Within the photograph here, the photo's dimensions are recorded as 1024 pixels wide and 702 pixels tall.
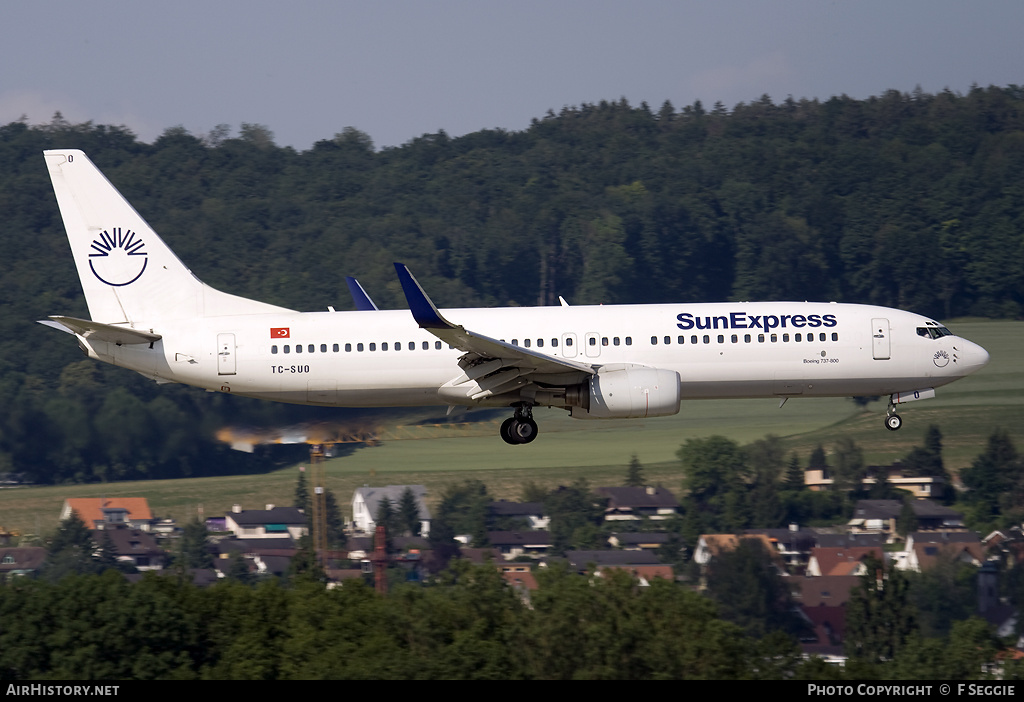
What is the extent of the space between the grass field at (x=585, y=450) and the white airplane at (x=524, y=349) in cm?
Answer: 4536

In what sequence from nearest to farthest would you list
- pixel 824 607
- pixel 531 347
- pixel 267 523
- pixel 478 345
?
pixel 478 345 < pixel 531 347 < pixel 824 607 < pixel 267 523

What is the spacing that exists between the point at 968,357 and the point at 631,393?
10.3m

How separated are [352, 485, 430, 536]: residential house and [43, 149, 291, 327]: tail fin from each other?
189ft

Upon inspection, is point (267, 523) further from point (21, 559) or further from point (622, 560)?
point (622, 560)

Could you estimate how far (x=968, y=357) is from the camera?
1420 inches

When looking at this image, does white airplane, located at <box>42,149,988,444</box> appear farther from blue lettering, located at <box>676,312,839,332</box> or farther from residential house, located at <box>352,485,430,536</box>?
residential house, located at <box>352,485,430,536</box>

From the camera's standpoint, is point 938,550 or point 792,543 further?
point 792,543

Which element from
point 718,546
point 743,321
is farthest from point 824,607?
point 743,321

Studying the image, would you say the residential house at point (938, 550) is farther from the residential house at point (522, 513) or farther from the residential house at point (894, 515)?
the residential house at point (522, 513)

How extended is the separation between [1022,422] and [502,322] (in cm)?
7951

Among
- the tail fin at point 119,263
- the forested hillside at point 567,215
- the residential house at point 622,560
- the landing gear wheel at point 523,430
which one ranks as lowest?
the residential house at point 622,560

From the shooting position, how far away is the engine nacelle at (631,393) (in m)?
33.2

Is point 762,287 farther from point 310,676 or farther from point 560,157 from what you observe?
point 310,676

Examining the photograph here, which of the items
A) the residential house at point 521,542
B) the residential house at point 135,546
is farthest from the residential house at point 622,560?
the residential house at point 135,546
